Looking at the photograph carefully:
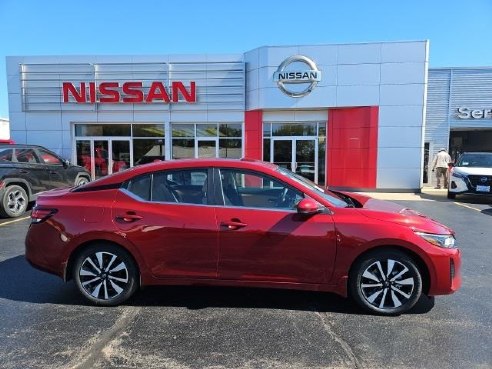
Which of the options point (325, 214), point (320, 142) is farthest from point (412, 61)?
point (325, 214)

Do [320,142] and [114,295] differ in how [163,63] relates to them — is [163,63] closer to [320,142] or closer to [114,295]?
[320,142]

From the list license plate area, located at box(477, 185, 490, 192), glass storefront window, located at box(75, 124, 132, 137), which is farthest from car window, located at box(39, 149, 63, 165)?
license plate area, located at box(477, 185, 490, 192)

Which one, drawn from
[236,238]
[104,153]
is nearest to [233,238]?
[236,238]

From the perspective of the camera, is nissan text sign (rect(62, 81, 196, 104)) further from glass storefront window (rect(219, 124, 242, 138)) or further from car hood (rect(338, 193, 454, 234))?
car hood (rect(338, 193, 454, 234))

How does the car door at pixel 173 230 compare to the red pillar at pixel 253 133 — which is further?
the red pillar at pixel 253 133

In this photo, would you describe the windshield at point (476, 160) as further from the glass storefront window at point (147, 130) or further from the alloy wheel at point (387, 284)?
the glass storefront window at point (147, 130)

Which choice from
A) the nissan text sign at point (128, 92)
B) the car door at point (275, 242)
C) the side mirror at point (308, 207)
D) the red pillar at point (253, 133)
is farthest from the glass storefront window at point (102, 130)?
the side mirror at point (308, 207)

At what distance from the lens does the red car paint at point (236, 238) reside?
386 cm

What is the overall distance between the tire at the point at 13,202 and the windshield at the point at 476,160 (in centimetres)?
1344

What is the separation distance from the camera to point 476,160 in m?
14.0

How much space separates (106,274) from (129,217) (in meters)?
0.65

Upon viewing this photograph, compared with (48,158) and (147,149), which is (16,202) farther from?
(147,149)

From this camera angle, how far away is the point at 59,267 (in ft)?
13.8

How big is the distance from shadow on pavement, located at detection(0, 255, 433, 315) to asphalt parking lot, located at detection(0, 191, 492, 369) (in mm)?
11
